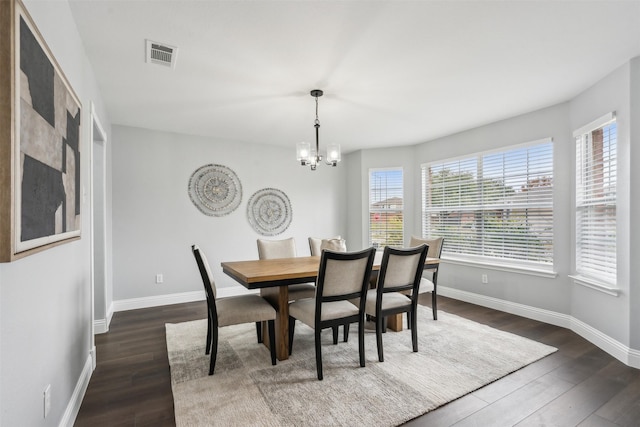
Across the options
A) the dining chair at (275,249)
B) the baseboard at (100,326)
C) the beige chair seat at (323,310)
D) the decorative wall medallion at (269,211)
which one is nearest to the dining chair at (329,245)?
the dining chair at (275,249)

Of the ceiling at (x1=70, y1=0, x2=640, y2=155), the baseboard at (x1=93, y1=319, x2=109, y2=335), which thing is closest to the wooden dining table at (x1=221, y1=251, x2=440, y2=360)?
the baseboard at (x1=93, y1=319, x2=109, y2=335)

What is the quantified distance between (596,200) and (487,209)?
1.35 meters

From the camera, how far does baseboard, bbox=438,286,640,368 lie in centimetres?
268

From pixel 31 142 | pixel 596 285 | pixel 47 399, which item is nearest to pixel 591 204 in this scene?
pixel 596 285

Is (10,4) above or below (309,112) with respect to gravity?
below

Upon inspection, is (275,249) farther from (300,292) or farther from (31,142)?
(31,142)

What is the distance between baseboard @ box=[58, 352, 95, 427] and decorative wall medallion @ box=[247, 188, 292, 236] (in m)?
3.00

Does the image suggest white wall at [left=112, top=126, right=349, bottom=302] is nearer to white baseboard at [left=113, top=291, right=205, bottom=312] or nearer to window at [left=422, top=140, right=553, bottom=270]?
white baseboard at [left=113, top=291, right=205, bottom=312]

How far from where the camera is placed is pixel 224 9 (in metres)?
1.96

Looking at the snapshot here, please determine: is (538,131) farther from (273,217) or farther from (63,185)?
(63,185)

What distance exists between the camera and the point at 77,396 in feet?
6.77

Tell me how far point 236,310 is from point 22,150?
1.77m

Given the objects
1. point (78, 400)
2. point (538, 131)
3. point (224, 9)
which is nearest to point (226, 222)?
point (78, 400)

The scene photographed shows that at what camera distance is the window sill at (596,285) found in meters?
2.82
